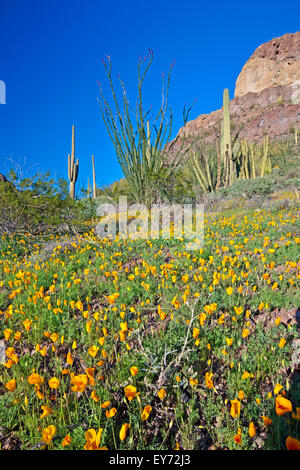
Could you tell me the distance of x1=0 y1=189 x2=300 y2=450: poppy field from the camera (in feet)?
4.50

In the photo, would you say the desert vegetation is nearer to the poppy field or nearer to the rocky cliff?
the poppy field

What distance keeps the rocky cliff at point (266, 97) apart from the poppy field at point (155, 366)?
37.0 metres

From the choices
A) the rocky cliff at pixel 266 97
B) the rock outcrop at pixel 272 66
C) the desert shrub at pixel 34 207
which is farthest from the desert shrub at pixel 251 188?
the rock outcrop at pixel 272 66

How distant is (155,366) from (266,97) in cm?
5868

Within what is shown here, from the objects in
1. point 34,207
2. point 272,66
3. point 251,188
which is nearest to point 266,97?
point 272,66

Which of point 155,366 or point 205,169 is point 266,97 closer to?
point 205,169

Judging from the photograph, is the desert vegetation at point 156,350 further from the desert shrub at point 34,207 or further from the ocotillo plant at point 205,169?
the ocotillo plant at point 205,169

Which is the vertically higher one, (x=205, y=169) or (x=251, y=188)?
(x=205, y=169)

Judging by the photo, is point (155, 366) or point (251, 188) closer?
point (155, 366)

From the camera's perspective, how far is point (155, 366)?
5.47 ft

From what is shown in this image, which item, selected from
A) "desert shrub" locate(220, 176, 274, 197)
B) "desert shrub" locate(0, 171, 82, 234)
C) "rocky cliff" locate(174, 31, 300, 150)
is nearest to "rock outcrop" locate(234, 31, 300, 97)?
"rocky cliff" locate(174, 31, 300, 150)

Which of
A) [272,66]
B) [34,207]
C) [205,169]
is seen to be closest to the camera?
[34,207]
